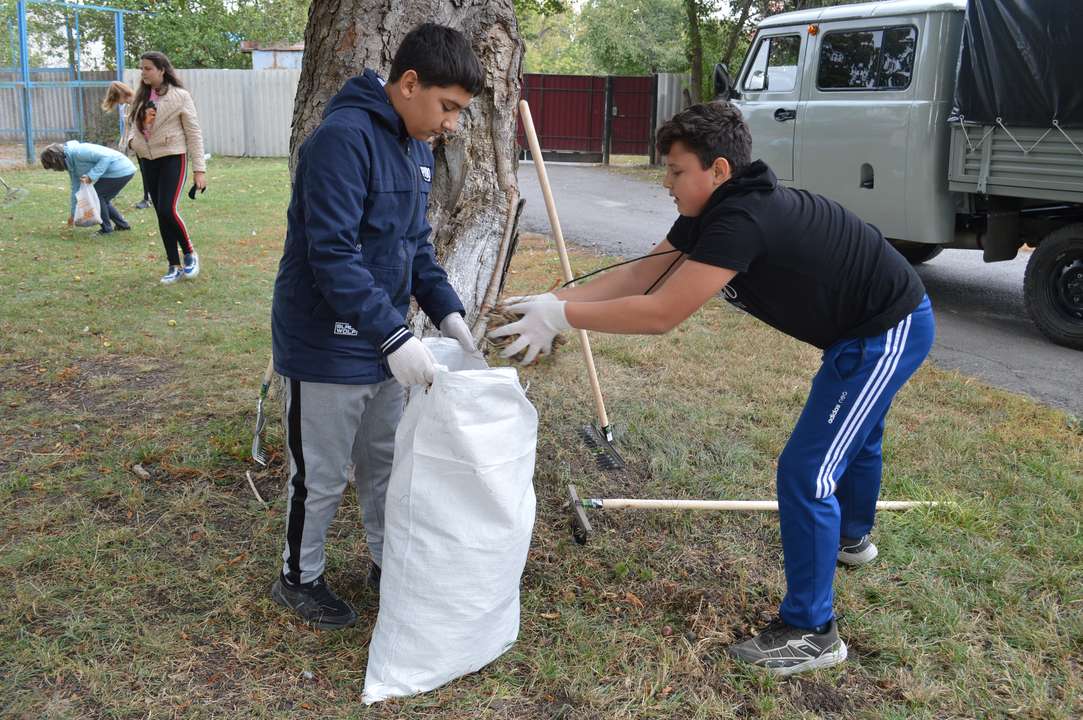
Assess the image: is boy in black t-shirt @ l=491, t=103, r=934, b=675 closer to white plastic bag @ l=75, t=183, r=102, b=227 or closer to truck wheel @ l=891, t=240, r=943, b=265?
truck wheel @ l=891, t=240, r=943, b=265

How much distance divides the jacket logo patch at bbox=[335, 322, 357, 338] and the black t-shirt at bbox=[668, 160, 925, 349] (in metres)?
0.95

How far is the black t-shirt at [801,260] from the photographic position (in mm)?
2389

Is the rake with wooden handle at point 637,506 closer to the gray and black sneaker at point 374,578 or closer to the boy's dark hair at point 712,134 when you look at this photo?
the gray and black sneaker at point 374,578

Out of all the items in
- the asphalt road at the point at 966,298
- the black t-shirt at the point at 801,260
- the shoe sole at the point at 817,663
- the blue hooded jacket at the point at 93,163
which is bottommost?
the shoe sole at the point at 817,663

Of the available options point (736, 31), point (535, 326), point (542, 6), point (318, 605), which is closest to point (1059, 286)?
point (535, 326)

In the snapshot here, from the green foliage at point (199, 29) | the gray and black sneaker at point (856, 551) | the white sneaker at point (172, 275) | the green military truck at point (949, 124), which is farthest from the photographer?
the green foliage at point (199, 29)

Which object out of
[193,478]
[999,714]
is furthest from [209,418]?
[999,714]

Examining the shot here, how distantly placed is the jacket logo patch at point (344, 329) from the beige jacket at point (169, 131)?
5092mm

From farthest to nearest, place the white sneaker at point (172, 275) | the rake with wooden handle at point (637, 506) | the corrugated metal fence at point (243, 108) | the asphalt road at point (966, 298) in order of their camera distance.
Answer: the corrugated metal fence at point (243, 108) < the white sneaker at point (172, 275) < the asphalt road at point (966, 298) < the rake with wooden handle at point (637, 506)

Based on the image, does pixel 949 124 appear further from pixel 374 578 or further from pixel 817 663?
pixel 374 578

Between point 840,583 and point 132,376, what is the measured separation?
387 centimetres

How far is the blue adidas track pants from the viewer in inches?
101

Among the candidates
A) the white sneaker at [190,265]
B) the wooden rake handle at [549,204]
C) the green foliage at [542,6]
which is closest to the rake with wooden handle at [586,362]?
the wooden rake handle at [549,204]

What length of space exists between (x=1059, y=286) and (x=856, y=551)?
4.28 m
